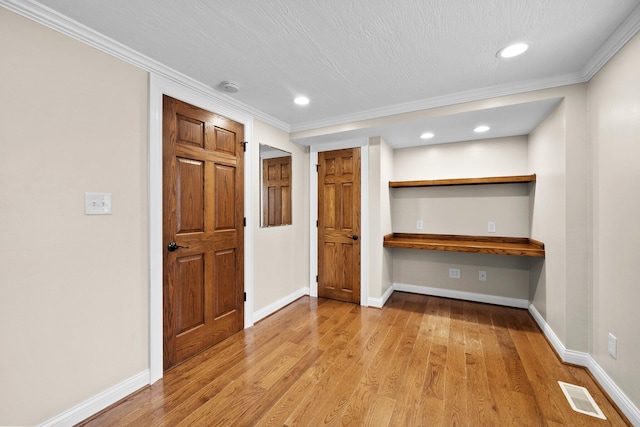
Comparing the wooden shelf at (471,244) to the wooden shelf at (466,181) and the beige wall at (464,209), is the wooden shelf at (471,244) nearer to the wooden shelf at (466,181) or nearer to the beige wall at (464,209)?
the beige wall at (464,209)

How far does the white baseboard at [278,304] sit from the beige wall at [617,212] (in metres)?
3.00

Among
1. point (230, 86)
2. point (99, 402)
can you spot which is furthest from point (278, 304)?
point (230, 86)

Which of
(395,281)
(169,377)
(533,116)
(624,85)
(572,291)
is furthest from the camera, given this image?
(395,281)

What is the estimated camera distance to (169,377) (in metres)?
2.10

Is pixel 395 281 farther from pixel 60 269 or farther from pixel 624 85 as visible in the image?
pixel 60 269

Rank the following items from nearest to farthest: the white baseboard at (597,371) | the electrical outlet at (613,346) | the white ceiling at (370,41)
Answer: the white ceiling at (370,41), the white baseboard at (597,371), the electrical outlet at (613,346)

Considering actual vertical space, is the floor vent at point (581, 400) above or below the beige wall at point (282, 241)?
below

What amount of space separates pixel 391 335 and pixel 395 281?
155 cm

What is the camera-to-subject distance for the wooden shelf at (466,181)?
10.6 ft

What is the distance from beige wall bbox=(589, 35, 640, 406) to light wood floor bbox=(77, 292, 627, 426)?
367mm

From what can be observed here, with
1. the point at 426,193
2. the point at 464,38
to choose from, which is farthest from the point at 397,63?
the point at 426,193

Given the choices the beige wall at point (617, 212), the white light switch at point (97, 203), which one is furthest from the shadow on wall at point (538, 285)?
the white light switch at point (97, 203)

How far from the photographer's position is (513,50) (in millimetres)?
1918

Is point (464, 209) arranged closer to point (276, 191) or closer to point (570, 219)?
point (570, 219)
